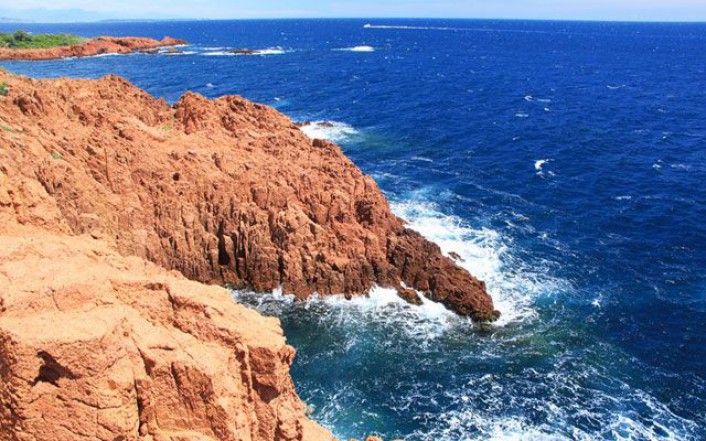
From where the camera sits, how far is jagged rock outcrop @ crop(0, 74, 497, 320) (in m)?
40.5

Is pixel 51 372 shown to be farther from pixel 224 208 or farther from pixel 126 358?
pixel 224 208

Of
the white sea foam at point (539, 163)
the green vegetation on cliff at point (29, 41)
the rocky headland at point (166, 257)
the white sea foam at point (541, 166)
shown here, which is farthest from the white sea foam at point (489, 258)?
the green vegetation on cliff at point (29, 41)

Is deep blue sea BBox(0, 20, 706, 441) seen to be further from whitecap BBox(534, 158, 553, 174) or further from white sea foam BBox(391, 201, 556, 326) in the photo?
whitecap BBox(534, 158, 553, 174)

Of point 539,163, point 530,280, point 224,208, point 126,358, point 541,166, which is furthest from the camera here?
point 539,163

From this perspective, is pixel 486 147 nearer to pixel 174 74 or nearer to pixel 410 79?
pixel 410 79

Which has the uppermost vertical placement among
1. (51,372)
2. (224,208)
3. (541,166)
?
(51,372)

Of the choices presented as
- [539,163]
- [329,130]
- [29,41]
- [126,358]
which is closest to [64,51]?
[29,41]

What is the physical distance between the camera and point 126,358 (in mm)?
14508

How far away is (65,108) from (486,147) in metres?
61.4

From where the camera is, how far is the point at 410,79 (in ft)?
478

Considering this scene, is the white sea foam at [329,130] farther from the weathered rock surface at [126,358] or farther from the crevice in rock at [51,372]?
the crevice in rock at [51,372]

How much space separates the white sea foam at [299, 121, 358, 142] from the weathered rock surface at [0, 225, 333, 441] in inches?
2724

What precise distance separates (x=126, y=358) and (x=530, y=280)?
40798 millimetres

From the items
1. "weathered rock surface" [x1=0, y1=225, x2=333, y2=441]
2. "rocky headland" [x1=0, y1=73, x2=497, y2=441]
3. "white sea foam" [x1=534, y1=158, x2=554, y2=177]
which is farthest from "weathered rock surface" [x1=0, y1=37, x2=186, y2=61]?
"weathered rock surface" [x1=0, y1=225, x2=333, y2=441]
